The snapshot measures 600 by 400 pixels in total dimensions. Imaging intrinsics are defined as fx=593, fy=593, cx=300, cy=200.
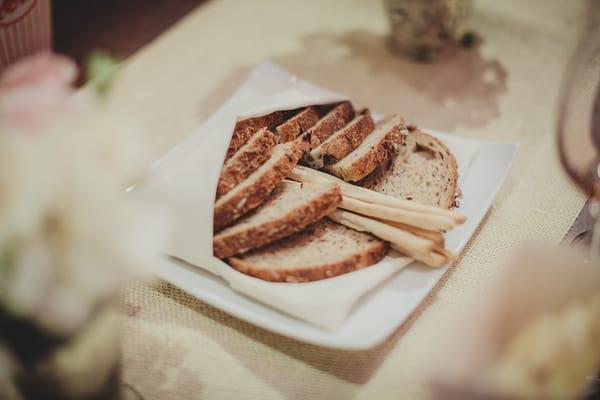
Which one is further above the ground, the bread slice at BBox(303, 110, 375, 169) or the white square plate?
the bread slice at BBox(303, 110, 375, 169)

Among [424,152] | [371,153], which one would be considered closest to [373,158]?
[371,153]

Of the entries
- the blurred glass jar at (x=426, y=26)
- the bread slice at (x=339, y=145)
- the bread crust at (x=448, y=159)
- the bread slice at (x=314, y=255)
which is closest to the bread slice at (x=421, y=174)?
the bread crust at (x=448, y=159)

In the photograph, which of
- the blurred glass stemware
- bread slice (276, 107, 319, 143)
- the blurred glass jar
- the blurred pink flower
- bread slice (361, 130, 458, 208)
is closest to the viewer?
the blurred pink flower

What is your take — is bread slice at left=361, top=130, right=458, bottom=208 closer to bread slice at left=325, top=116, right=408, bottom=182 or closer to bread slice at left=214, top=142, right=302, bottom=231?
bread slice at left=325, top=116, right=408, bottom=182

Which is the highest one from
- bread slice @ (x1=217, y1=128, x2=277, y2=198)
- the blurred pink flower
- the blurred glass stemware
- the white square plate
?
the blurred pink flower

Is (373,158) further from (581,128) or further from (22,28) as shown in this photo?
(22,28)

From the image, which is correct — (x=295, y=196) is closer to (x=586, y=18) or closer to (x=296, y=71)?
(x=296, y=71)

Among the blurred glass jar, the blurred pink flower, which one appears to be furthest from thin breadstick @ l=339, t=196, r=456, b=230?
the blurred glass jar
